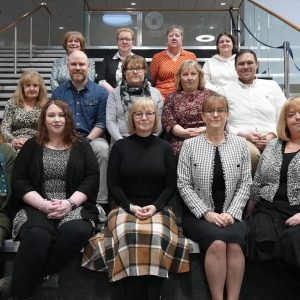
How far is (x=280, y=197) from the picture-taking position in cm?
275

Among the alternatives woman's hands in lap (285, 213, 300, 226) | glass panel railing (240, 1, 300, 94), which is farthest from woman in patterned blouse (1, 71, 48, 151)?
glass panel railing (240, 1, 300, 94)

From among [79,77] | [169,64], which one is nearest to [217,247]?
[79,77]

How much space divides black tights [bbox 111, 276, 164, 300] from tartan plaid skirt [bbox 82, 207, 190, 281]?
65 millimetres

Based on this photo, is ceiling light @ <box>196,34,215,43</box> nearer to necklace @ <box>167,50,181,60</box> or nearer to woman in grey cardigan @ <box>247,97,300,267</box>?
necklace @ <box>167,50,181,60</box>

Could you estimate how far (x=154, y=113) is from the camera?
9.74ft

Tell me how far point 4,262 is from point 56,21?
10432 mm

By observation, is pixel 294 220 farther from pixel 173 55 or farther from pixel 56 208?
pixel 173 55

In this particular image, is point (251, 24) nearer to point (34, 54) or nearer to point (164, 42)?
point (164, 42)

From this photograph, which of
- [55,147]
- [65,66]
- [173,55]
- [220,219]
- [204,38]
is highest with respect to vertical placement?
[204,38]

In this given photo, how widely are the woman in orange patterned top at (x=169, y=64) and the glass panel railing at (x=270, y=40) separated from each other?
1357 millimetres

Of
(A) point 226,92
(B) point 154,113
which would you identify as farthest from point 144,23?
(B) point 154,113

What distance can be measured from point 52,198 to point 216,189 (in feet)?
3.33

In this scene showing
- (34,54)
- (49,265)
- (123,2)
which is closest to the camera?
(49,265)

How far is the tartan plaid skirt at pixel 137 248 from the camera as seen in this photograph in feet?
8.36
